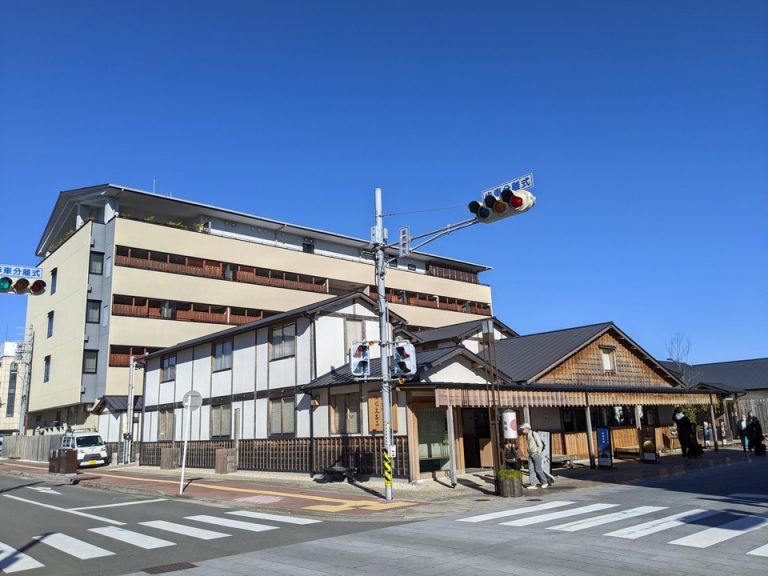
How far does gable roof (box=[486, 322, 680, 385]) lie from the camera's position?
24.9 metres

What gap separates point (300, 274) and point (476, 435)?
104 feet

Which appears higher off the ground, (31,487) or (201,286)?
(201,286)

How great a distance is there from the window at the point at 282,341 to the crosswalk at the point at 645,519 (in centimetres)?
1249

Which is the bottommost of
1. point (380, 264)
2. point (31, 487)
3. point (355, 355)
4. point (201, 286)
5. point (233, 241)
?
point (31, 487)

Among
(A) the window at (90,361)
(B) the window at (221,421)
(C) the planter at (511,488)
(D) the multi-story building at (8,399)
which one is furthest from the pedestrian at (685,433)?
(D) the multi-story building at (8,399)

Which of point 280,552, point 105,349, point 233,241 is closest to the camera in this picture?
point 280,552

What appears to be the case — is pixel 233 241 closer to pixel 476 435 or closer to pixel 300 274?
pixel 300 274

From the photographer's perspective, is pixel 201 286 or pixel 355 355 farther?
pixel 201 286

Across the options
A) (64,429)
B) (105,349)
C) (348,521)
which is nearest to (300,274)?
(105,349)

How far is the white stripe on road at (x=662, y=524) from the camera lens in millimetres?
9745

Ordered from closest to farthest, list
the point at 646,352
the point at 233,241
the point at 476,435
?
1. the point at 476,435
2. the point at 646,352
3. the point at 233,241

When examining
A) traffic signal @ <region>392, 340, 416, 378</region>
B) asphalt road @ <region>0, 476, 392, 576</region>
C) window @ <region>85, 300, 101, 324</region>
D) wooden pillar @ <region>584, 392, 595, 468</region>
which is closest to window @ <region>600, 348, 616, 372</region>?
wooden pillar @ <region>584, 392, 595, 468</region>

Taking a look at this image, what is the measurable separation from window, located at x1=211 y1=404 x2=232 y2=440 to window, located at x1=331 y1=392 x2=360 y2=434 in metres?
7.50

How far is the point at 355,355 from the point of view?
15.8 m
